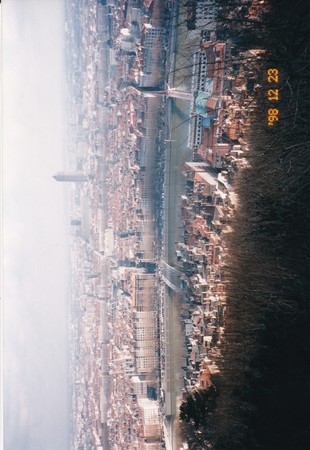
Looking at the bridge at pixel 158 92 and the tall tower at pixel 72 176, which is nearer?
the tall tower at pixel 72 176
